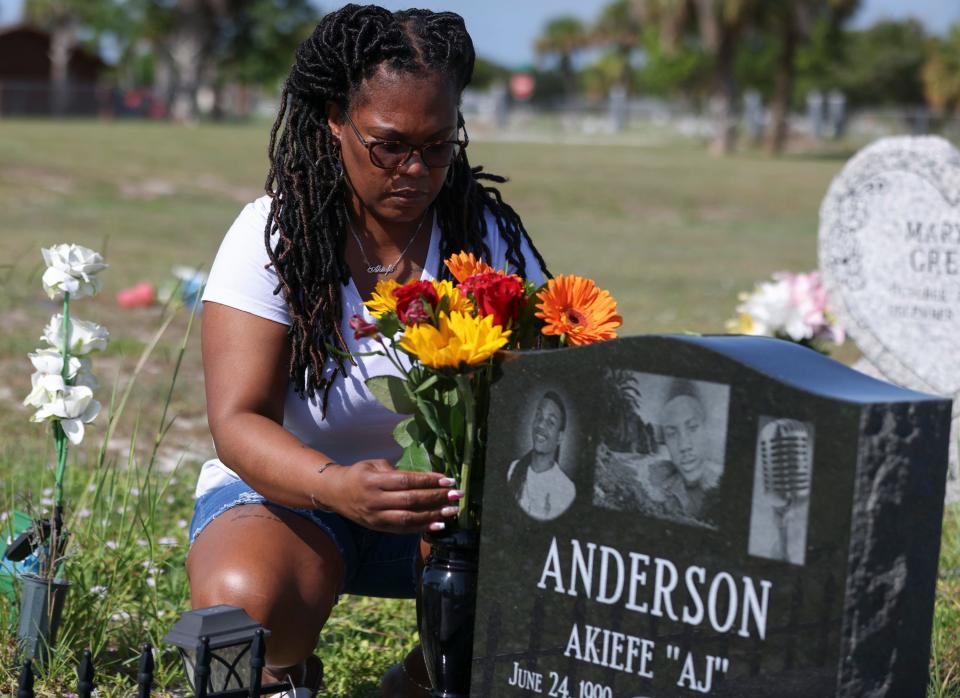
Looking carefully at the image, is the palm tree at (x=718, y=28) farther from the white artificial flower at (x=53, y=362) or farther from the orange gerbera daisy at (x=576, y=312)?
the orange gerbera daisy at (x=576, y=312)

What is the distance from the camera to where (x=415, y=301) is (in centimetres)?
220

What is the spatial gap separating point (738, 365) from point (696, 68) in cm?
6448

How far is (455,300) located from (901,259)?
380 centimetres

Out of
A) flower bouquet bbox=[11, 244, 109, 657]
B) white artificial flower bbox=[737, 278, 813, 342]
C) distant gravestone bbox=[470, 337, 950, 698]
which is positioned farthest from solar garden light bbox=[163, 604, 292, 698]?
white artificial flower bbox=[737, 278, 813, 342]

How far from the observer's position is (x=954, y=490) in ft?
17.2

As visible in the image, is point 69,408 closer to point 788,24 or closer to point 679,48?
point 788,24

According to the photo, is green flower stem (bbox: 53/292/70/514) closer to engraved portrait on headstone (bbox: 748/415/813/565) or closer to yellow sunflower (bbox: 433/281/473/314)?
yellow sunflower (bbox: 433/281/473/314)

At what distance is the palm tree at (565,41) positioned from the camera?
95438 millimetres

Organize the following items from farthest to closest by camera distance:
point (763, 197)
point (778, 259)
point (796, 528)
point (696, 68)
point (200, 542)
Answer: point (696, 68) → point (763, 197) → point (778, 259) → point (200, 542) → point (796, 528)

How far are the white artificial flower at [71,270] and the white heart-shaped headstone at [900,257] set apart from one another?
3.72 meters

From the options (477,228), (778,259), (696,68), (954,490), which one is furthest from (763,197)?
(696,68)

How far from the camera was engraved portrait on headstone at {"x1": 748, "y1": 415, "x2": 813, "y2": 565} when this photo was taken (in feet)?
6.24

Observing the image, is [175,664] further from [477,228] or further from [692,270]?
[692,270]

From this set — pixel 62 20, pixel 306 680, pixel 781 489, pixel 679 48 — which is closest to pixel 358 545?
pixel 306 680
